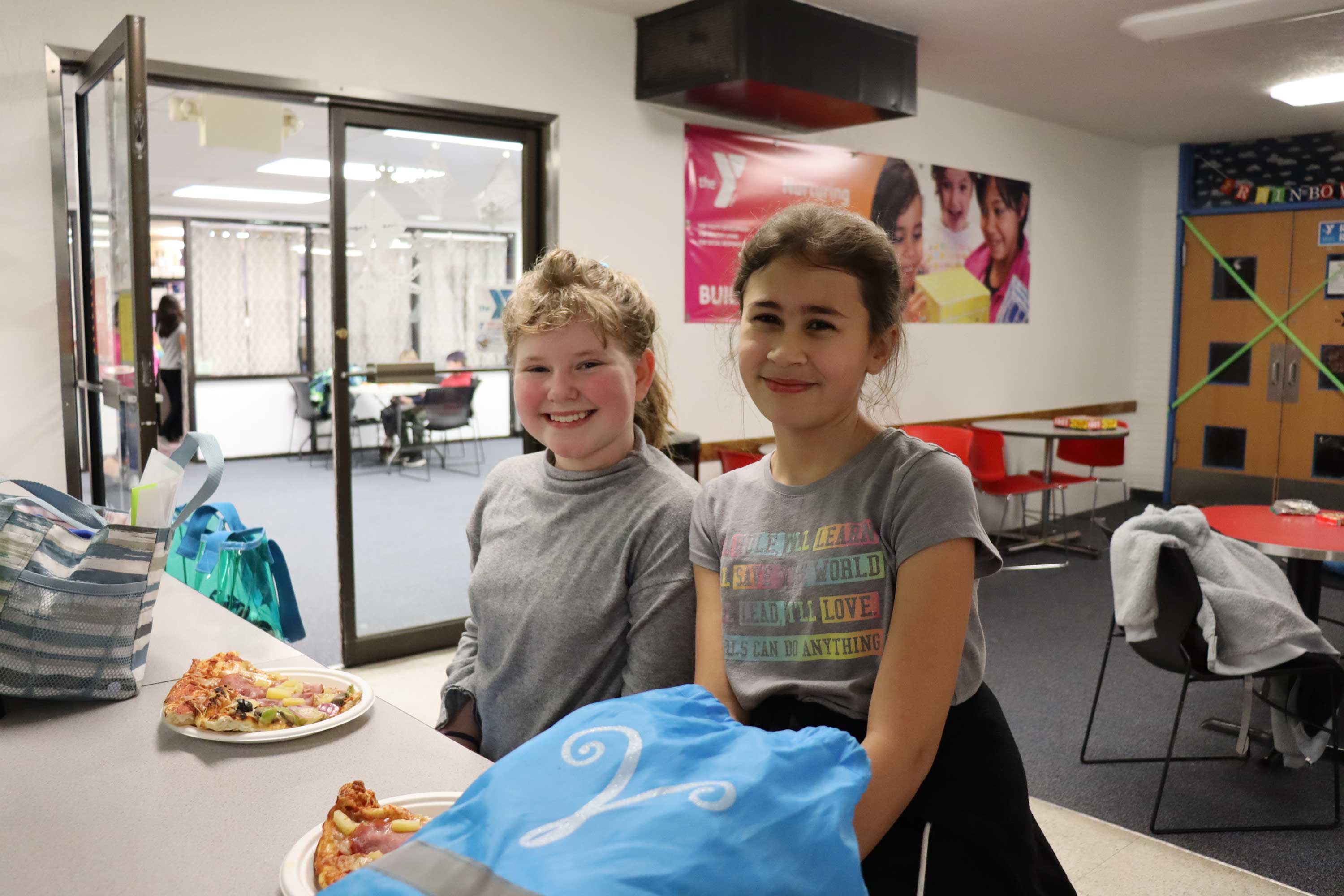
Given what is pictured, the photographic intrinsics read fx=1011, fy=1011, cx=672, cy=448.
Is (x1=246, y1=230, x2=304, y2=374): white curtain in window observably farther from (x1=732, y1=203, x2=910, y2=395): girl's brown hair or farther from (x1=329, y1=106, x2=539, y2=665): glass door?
(x1=732, y1=203, x2=910, y2=395): girl's brown hair

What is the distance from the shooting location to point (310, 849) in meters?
0.99

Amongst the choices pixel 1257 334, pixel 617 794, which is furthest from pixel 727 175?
pixel 1257 334

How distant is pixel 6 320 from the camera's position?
3.19m

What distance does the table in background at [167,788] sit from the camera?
38.7 inches

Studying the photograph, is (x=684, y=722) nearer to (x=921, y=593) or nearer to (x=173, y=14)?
(x=921, y=593)

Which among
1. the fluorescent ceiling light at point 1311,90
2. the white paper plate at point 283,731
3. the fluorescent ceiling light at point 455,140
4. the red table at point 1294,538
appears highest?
the fluorescent ceiling light at point 1311,90

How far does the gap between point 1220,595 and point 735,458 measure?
2.21 meters

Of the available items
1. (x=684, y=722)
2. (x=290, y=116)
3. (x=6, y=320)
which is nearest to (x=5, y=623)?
(x=684, y=722)

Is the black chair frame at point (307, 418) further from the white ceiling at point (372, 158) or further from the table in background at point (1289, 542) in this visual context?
the table in background at point (1289, 542)

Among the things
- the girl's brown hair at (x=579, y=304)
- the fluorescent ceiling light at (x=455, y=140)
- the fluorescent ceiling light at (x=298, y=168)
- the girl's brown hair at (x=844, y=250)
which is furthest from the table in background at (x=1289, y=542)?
the fluorescent ceiling light at (x=298, y=168)

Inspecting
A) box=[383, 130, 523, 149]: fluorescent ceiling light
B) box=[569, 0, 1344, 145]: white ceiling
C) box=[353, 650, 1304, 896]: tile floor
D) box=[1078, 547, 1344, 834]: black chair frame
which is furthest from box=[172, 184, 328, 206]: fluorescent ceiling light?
box=[1078, 547, 1344, 834]: black chair frame

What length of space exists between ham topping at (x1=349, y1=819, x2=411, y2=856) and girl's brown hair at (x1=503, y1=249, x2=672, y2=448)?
681 mm

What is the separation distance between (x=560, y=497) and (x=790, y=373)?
0.43 metres

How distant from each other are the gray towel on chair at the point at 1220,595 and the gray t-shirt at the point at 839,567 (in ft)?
6.20
